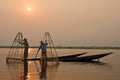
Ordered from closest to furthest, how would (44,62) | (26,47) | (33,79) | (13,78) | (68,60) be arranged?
(33,79), (13,78), (44,62), (26,47), (68,60)

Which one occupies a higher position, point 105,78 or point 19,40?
point 19,40

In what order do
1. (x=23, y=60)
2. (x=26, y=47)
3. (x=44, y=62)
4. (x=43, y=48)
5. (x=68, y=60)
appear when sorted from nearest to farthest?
1. (x=43, y=48)
2. (x=44, y=62)
3. (x=26, y=47)
4. (x=23, y=60)
5. (x=68, y=60)

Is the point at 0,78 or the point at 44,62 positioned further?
the point at 44,62

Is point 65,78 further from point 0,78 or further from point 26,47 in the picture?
point 26,47

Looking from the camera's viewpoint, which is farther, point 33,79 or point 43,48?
point 43,48

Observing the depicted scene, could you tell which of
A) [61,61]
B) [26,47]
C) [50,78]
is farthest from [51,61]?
[50,78]

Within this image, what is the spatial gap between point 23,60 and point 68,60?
5887 millimetres

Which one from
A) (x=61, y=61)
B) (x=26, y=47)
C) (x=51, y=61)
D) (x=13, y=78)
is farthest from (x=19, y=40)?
(x=13, y=78)

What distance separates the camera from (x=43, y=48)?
31141 millimetres

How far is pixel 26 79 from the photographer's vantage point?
21.8 meters

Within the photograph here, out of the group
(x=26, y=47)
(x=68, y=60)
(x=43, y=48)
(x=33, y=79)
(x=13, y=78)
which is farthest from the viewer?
(x=68, y=60)

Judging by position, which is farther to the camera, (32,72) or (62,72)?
(62,72)

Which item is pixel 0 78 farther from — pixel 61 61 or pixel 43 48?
pixel 61 61

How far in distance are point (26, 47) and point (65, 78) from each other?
14624 mm
